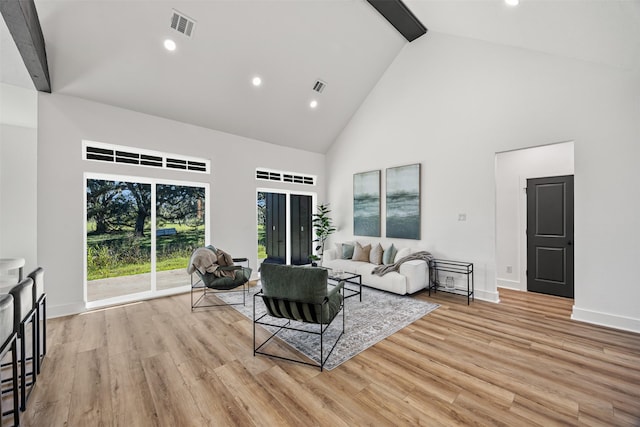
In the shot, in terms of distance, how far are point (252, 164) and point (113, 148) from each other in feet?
7.68

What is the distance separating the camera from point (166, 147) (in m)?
4.54

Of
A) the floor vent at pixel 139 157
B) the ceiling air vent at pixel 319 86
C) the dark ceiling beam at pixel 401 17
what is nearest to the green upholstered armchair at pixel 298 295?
the floor vent at pixel 139 157

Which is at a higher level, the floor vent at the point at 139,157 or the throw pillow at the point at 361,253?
the floor vent at the point at 139,157

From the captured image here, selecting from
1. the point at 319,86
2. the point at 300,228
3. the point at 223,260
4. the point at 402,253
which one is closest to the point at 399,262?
the point at 402,253

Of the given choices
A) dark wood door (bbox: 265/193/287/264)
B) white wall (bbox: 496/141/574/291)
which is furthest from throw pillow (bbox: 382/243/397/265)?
dark wood door (bbox: 265/193/287/264)

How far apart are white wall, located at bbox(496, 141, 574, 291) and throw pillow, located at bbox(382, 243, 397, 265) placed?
2.04 meters

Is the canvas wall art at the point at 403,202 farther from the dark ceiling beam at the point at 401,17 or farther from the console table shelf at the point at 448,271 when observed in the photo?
the dark ceiling beam at the point at 401,17

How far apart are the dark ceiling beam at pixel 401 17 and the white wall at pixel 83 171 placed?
11.3 feet

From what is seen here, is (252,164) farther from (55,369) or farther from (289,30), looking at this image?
(55,369)

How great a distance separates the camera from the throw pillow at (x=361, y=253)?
5.46 m

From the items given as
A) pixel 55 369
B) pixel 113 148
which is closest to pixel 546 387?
pixel 55 369

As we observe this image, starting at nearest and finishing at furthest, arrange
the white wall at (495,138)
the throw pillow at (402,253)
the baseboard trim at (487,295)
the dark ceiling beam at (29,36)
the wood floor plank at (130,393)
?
the wood floor plank at (130,393) → the dark ceiling beam at (29,36) → the white wall at (495,138) → the baseboard trim at (487,295) → the throw pillow at (402,253)

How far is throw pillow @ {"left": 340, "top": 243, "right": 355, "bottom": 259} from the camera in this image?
569 centimetres

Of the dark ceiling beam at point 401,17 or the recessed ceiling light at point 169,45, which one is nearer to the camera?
the recessed ceiling light at point 169,45
